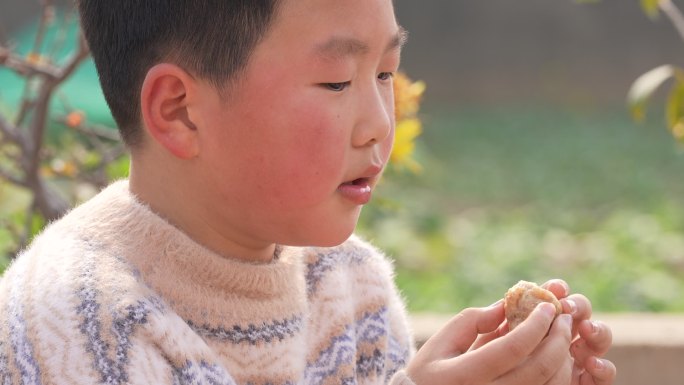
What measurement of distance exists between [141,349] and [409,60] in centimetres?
841

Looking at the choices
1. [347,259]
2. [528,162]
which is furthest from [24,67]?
[528,162]

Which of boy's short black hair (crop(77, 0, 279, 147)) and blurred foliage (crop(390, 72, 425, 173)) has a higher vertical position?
boy's short black hair (crop(77, 0, 279, 147))

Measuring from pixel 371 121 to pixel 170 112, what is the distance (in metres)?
0.28

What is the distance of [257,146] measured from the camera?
5.27 ft

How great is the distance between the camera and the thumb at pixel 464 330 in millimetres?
1793

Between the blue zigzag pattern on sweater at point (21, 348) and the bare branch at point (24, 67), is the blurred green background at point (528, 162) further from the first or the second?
the blue zigzag pattern on sweater at point (21, 348)

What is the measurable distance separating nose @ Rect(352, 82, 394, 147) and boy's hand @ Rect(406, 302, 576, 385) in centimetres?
34

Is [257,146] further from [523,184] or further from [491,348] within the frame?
[523,184]

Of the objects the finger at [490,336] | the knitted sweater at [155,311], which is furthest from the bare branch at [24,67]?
the finger at [490,336]

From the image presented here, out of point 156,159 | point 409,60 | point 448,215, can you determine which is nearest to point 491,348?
point 156,159

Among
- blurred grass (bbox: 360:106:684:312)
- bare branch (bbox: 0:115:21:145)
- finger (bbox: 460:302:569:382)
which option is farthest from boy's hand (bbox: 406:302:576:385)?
blurred grass (bbox: 360:106:684:312)

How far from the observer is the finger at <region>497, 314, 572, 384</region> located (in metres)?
1.68

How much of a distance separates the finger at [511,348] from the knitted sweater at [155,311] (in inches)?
5.3

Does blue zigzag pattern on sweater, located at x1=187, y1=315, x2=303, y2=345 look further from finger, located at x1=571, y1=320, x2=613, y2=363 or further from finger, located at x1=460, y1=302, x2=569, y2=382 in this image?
finger, located at x1=571, y1=320, x2=613, y2=363
